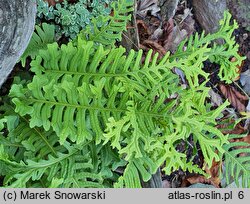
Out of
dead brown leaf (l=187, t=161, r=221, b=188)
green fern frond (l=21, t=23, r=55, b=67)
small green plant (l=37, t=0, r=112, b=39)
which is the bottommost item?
dead brown leaf (l=187, t=161, r=221, b=188)

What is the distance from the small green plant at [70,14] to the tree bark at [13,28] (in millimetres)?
410

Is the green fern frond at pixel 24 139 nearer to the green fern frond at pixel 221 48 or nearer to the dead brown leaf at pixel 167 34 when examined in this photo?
the green fern frond at pixel 221 48

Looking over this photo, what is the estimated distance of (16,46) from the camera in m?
1.77

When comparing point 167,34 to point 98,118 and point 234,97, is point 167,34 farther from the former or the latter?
point 98,118

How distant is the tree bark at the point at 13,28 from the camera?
1.64m

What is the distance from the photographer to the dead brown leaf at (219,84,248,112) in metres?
3.08

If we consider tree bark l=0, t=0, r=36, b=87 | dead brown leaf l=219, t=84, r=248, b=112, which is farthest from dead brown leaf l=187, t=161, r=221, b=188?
tree bark l=0, t=0, r=36, b=87

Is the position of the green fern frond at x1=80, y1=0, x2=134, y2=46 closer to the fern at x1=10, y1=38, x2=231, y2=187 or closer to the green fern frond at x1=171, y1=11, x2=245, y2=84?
the fern at x1=10, y1=38, x2=231, y2=187

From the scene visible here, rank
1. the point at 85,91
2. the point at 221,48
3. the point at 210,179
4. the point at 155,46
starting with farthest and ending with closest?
the point at 210,179, the point at 155,46, the point at 221,48, the point at 85,91

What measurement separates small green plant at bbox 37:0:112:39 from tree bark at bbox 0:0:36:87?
41 centimetres

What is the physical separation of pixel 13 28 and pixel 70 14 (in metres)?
0.58

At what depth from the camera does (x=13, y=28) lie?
1.70 meters

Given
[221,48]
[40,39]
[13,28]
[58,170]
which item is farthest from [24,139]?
[221,48]

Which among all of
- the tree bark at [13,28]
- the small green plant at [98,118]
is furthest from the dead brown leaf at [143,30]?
the tree bark at [13,28]
